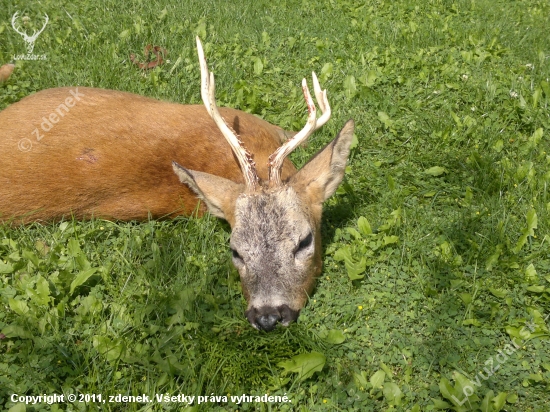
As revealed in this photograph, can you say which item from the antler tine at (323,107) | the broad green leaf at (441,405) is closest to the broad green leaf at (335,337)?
the broad green leaf at (441,405)

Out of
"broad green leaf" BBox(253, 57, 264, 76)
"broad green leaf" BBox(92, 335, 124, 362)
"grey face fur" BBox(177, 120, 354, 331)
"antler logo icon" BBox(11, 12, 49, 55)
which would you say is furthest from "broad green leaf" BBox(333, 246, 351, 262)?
"antler logo icon" BBox(11, 12, 49, 55)

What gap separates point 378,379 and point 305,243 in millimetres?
981

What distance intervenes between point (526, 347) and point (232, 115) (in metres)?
2.86

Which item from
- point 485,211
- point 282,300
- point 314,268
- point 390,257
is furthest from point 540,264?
point 282,300

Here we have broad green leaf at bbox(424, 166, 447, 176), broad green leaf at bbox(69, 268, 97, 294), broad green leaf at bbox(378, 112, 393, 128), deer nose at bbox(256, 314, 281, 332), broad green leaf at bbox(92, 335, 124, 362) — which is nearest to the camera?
broad green leaf at bbox(92, 335, 124, 362)

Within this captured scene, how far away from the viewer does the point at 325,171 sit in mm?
4227

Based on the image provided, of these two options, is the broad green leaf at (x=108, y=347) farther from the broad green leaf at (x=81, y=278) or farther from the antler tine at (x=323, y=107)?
the antler tine at (x=323, y=107)

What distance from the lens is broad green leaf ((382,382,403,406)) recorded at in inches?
127

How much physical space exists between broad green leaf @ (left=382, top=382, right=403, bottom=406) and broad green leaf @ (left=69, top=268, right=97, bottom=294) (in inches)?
80.2

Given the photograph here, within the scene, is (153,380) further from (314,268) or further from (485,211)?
(485,211)

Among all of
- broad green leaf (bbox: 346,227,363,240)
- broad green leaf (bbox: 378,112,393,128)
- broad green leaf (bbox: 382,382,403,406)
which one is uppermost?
broad green leaf (bbox: 378,112,393,128)

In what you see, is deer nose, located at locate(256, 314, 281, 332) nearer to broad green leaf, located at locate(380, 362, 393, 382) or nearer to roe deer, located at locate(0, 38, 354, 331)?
roe deer, located at locate(0, 38, 354, 331)

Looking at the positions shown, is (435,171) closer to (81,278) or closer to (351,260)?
(351,260)

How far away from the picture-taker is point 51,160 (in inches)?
168
